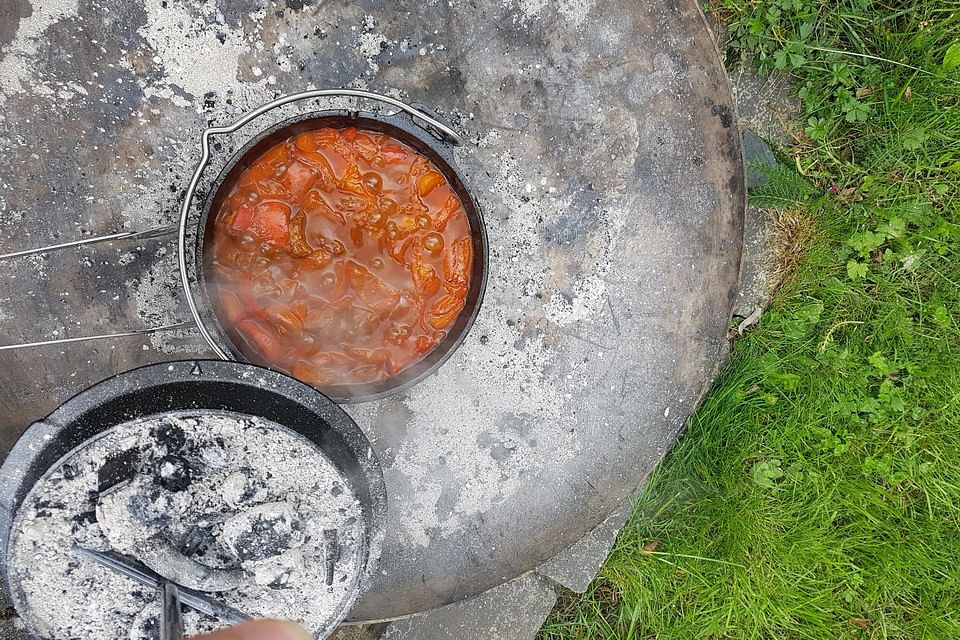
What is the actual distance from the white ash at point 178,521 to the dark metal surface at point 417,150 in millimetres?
445

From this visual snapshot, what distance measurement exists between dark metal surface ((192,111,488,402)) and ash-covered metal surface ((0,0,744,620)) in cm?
22

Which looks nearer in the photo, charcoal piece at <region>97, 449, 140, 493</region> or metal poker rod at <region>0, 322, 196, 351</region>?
charcoal piece at <region>97, 449, 140, 493</region>

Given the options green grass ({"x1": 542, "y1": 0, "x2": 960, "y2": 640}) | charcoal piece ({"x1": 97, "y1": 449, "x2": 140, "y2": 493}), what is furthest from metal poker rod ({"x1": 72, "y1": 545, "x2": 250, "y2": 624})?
green grass ({"x1": 542, "y1": 0, "x2": 960, "y2": 640})

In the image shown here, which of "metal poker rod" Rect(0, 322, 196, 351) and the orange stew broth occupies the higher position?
"metal poker rod" Rect(0, 322, 196, 351)

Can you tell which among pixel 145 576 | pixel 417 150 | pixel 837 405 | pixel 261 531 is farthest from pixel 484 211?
pixel 837 405

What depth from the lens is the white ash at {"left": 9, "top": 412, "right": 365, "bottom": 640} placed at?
153cm

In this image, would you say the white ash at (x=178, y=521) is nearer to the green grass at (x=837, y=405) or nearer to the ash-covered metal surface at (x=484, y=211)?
the ash-covered metal surface at (x=484, y=211)

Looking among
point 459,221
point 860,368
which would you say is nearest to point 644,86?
point 459,221

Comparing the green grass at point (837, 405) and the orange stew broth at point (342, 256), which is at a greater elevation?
the orange stew broth at point (342, 256)

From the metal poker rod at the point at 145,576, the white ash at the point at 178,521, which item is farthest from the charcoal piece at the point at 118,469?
the metal poker rod at the point at 145,576

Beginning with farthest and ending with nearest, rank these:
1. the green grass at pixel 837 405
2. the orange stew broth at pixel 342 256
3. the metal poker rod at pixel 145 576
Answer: the green grass at pixel 837 405 < the orange stew broth at pixel 342 256 < the metal poker rod at pixel 145 576

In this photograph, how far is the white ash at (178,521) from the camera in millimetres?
1531

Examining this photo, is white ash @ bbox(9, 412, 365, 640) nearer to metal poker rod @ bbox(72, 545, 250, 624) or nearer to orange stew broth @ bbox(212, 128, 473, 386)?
metal poker rod @ bbox(72, 545, 250, 624)

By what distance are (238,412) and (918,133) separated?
296cm
